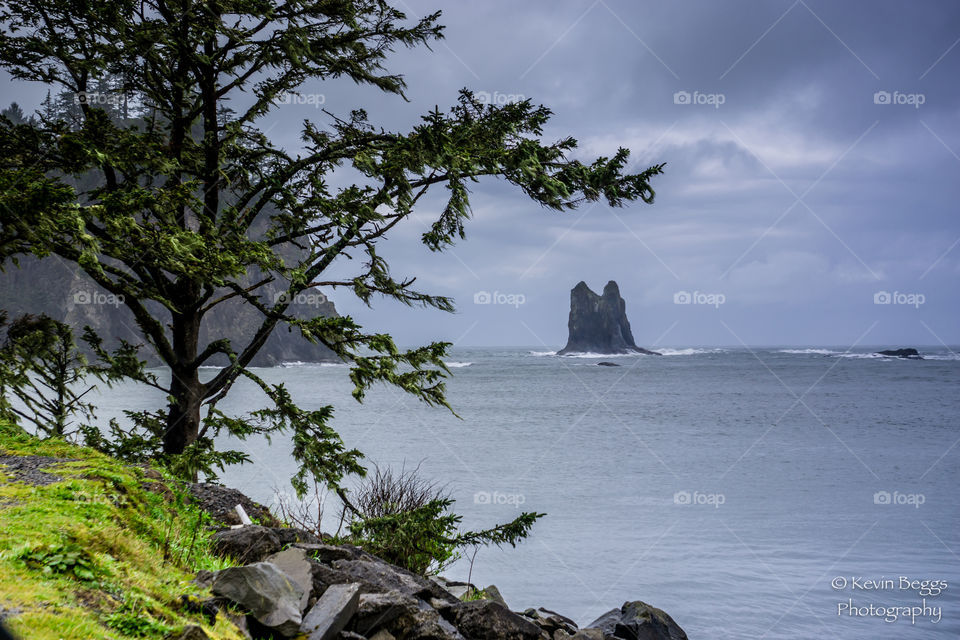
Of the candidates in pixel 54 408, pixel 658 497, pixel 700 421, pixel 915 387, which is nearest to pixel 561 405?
pixel 700 421

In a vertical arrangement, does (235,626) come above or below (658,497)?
below

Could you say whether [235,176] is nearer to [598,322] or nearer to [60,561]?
[60,561]

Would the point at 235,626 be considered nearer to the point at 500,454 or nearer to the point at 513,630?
the point at 513,630

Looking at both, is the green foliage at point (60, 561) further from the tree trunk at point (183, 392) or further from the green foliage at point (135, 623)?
the tree trunk at point (183, 392)

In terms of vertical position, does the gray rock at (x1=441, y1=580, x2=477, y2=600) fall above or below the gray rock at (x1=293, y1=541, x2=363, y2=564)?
below

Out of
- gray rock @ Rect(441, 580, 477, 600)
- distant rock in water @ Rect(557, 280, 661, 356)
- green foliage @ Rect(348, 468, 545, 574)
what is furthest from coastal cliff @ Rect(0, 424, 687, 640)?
distant rock in water @ Rect(557, 280, 661, 356)

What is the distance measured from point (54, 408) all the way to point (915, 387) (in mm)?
84327

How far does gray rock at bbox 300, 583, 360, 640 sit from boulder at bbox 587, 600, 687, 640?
4.58m

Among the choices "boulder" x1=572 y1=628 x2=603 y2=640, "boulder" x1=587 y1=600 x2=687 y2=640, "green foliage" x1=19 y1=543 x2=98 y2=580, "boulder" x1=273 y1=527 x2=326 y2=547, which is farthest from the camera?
"boulder" x1=587 y1=600 x2=687 y2=640

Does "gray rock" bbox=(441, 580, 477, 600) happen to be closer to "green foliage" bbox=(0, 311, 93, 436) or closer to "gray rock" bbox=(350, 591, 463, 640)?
"gray rock" bbox=(350, 591, 463, 640)

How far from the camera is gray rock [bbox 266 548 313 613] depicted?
441 cm

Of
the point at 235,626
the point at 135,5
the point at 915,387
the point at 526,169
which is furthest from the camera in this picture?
the point at 915,387

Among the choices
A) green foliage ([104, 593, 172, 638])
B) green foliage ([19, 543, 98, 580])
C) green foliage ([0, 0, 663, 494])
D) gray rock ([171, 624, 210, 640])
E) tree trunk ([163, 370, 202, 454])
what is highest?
green foliage ([0, 0, 663, 494])

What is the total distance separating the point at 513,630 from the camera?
5.48 m
